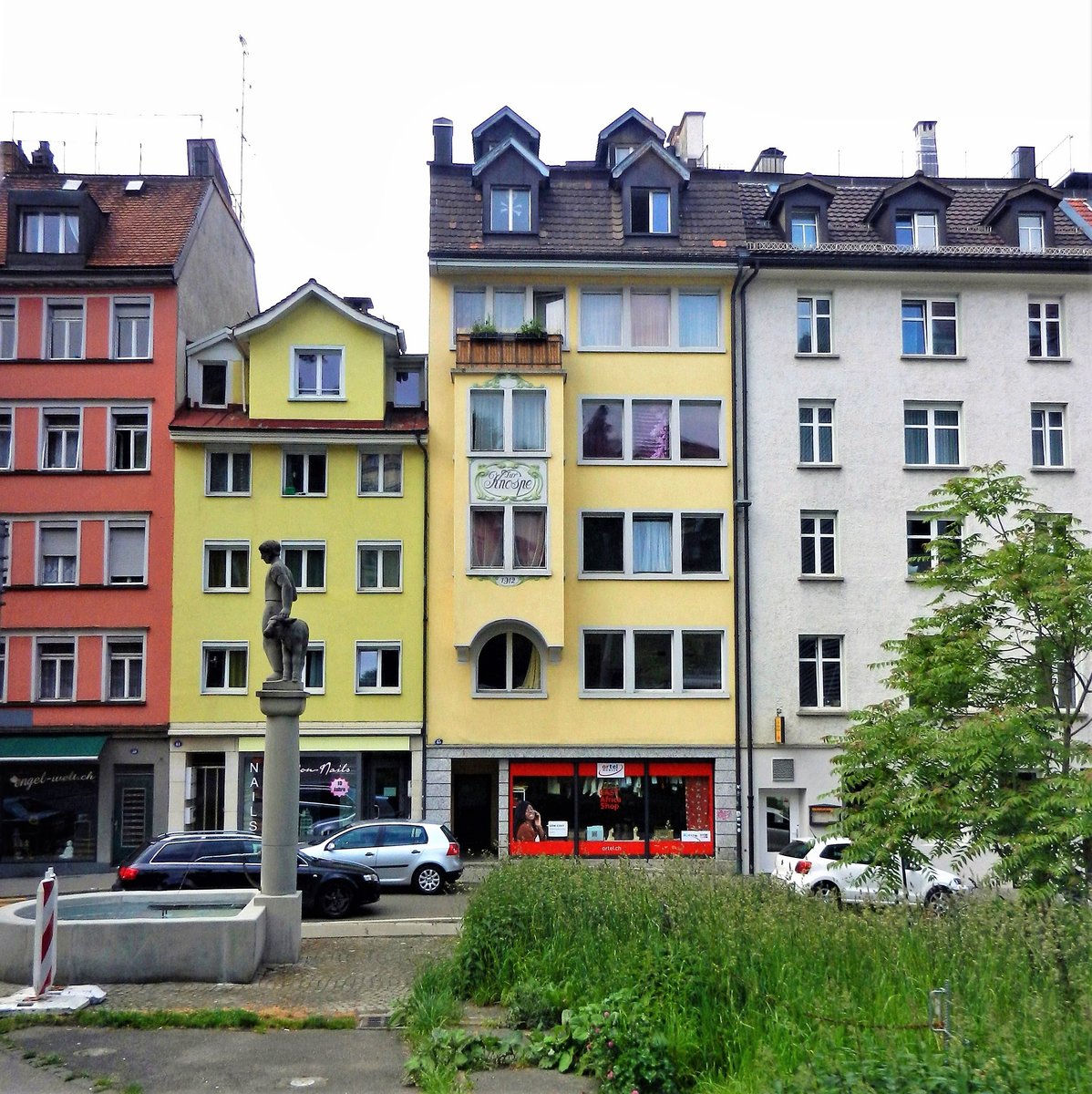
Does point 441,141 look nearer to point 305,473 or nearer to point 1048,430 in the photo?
point 305,473

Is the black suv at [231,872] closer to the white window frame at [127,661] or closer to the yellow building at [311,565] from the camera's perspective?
the yellow building at [311,565]

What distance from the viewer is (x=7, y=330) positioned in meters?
34.4

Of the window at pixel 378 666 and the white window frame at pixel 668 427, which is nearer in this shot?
the window at pixel 378 666

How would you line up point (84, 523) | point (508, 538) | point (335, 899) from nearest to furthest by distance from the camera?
point (335, 899)
point (508, 538)
point (84, 523)

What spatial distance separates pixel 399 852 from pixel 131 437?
14.3 meters

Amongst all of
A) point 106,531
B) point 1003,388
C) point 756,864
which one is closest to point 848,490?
point 1003,388

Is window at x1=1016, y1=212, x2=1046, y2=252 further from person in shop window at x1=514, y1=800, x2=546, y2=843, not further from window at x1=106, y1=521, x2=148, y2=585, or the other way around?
window at x1=106, y1=521, x2=148, y2=585

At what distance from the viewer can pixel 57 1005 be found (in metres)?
12.8

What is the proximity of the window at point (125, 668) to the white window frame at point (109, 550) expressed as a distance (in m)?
1.41

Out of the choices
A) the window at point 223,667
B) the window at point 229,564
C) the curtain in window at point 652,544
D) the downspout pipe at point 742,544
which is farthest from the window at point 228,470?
the downspout pipe at point 742,544

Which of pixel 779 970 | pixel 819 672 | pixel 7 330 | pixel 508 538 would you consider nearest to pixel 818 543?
pixel 819 672

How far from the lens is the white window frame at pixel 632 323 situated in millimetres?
34125

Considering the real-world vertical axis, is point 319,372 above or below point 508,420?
above

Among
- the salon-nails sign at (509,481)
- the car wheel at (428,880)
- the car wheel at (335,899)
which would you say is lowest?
the car wheel at (428,880)
